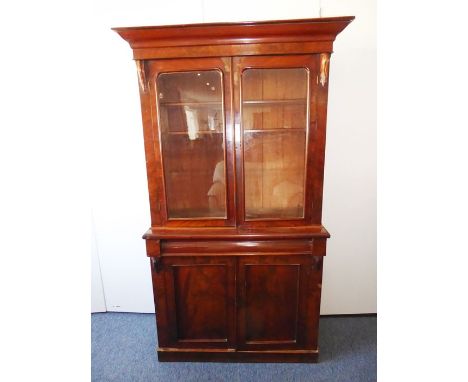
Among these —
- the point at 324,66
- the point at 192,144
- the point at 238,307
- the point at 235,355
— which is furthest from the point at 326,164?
the point at 235,355

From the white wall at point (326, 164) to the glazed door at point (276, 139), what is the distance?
52cm

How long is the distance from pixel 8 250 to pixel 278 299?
145 cm

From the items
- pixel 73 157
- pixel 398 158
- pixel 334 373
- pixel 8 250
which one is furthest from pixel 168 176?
pixel 334 373

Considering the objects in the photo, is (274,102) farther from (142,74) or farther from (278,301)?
(278,301)

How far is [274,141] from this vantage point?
5.09ft

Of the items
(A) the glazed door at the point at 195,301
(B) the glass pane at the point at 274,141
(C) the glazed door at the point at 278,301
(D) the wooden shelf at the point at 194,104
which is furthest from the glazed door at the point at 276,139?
(A) the glazed door at the point at 195,301

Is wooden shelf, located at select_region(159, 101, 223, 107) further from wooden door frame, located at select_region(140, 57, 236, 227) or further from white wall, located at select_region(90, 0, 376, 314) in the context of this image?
white wall, located at select_region(90, 0, 376, 314)

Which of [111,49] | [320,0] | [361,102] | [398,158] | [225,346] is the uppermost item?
[320,0]

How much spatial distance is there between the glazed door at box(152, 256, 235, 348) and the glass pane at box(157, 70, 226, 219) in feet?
1.00

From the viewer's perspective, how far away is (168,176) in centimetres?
156

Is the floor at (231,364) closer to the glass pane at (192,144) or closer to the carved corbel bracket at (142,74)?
the glass pane at (192,144)

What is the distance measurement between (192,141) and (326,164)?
3.31 feet

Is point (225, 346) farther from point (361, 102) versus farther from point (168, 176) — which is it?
point (361, 102)

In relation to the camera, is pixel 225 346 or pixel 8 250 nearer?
pixel 8 250
